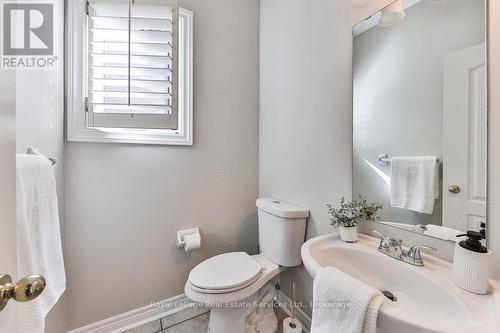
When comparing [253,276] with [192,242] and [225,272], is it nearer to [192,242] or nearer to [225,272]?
[225,272]

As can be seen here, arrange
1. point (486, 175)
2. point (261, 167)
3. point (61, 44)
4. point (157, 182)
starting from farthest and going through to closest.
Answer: point (261, 167)
point (157, 182)
point (61, 44)
point (486, 175)

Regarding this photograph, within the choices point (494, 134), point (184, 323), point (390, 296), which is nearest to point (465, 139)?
point (494, 134)

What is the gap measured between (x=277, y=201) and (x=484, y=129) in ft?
3.57

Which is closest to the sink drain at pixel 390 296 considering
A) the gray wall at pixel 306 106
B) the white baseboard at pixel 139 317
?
the gray wall at pixel 306 106

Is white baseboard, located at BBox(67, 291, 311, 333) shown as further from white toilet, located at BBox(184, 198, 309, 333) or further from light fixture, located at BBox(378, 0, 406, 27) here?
light fixture, located at BBox(378, 0, 406, 27)

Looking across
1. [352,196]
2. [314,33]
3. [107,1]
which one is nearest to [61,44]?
[107,1]

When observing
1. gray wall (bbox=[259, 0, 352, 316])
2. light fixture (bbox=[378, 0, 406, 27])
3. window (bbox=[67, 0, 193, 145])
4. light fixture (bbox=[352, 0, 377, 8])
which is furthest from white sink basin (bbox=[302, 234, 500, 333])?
window (bbox=[67, 0, 193, 145])

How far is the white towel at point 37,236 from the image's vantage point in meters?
0.64

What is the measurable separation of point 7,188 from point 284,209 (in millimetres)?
1183

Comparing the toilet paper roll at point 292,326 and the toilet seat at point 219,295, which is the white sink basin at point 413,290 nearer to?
the toilet seat at point 219,295

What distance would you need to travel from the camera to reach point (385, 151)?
1018 millimetres

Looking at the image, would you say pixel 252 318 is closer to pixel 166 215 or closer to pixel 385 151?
pixel 166 215

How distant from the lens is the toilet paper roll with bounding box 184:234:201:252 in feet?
4.89

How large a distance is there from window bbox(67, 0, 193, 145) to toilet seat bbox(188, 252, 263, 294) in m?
0.86
